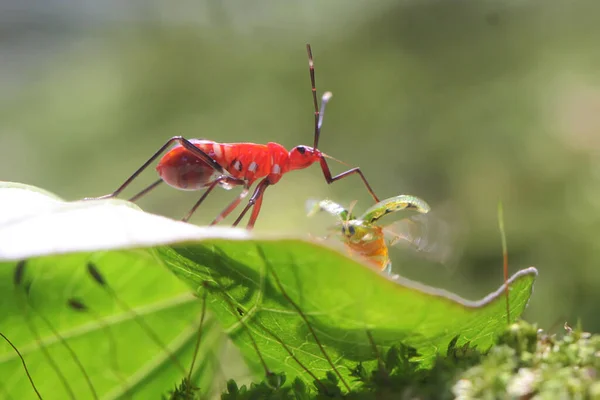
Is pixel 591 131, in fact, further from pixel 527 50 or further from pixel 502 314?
pixel 502 314

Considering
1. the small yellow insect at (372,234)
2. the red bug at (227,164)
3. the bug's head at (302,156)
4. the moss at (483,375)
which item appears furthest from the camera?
the bug's head at (302,156)

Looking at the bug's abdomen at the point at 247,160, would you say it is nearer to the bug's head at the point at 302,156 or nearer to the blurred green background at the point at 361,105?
the bug's head at the point at 302,156

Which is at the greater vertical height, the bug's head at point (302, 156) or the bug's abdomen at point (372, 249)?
the bug's head at point (302, 156)

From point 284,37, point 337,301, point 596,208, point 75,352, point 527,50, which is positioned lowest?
point 596,208

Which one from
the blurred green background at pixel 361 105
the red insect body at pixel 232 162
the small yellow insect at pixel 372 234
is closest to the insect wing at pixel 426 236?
the small yellow insect at pixel 372 234

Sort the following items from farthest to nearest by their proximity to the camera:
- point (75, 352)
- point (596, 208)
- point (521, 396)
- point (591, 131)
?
point (591, 131) → point (596, 208) → point (75, 352) → point (521, 396)

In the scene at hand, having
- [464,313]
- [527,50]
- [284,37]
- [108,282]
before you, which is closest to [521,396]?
[464,313]

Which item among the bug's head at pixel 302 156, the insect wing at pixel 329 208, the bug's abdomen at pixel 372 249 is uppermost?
the bug's head at pixel 302 156
